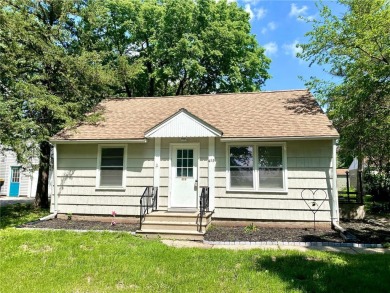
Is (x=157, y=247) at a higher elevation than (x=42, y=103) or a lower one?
lower

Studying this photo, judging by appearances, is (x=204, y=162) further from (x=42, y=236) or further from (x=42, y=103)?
(x=42, y=103)

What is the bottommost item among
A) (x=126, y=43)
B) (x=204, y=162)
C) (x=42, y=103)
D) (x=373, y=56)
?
(x=204, y=162)

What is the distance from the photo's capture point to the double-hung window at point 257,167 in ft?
29.9

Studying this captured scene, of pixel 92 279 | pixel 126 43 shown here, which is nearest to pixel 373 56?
pixel 92 279

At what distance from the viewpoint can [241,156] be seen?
9.42 m

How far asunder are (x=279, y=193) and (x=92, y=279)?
19.7 ft

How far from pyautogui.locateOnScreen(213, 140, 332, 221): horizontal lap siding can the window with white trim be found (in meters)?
3.44

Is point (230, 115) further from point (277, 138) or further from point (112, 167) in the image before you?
point (112, 167)

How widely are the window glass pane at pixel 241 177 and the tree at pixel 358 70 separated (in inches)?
173

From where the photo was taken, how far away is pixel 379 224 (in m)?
9.27

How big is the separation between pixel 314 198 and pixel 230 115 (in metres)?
3.89

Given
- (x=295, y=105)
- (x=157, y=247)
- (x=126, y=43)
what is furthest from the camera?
(x=126, y=43)

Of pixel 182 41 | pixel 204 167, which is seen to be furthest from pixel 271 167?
pixel 182 41

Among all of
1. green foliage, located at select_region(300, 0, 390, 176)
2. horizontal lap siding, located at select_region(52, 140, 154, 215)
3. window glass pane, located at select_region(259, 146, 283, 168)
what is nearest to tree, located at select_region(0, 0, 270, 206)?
horizontal lap siding, located at select_region(52, 140, 154, 215)
